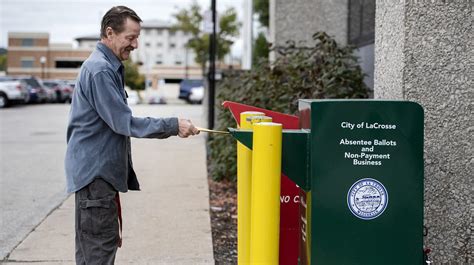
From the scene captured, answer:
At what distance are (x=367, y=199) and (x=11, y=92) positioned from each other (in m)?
30.2

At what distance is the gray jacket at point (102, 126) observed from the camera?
365 cm

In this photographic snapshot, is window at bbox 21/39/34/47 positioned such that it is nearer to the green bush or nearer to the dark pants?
the green bush

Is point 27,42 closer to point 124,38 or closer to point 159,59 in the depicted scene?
point 159,59

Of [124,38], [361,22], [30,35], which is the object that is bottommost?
[124,38]

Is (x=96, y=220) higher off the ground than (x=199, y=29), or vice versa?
(x=199, y=29)

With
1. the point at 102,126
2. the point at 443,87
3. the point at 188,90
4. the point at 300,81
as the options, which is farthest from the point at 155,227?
the point at 188,90

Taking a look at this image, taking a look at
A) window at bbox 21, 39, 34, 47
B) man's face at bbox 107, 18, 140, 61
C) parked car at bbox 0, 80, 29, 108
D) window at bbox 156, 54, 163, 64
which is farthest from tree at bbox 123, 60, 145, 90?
man's face at bbox 107, 18, 140, 61

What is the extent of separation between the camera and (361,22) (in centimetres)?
951

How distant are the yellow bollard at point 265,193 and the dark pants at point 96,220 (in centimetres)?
81

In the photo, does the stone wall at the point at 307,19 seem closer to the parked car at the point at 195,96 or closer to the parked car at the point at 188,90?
the parked car at the point at 195,96

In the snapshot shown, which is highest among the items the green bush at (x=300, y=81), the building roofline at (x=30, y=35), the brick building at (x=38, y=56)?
the building roofline at (x=30, y=35)

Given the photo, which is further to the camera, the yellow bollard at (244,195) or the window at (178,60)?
the window at (178,60)

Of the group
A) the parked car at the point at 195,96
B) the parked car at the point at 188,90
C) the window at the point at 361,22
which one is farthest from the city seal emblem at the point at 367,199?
the parked car at the point at 188,90

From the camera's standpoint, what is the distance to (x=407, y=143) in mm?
3525
